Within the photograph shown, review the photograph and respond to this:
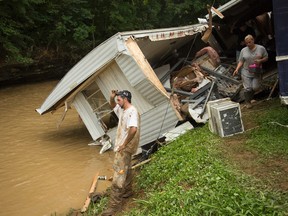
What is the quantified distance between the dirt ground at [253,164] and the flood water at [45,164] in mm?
2032

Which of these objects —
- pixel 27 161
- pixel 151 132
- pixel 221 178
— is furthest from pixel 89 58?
pixel 221 178

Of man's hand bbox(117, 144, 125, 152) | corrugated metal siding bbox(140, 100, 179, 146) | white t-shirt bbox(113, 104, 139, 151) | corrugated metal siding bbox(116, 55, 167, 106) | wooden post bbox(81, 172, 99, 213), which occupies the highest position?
corrugated metal siding bbox(116, 55, 167, 106)

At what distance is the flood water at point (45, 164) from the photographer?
283 inches

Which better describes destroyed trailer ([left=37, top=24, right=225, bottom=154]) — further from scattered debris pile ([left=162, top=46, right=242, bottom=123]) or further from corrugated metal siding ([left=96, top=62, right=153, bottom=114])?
scattered debris pile ([left=162, top=46, right=242, bottom=123])

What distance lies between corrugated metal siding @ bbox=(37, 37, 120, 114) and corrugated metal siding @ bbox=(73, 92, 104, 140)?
47 centimetres

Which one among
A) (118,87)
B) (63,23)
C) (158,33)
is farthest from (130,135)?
(63,23)

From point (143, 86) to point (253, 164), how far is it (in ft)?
12.8

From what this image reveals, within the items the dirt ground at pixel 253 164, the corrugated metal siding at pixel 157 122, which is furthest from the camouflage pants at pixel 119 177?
the corrugated metal siding at pixel 157 122

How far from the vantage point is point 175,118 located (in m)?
8.52

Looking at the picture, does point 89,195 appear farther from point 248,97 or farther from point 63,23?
point 63,23

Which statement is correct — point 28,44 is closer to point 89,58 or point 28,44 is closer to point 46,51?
point 46,51

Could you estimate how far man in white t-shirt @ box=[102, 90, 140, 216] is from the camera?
5.74 metres

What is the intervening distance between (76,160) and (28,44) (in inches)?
455

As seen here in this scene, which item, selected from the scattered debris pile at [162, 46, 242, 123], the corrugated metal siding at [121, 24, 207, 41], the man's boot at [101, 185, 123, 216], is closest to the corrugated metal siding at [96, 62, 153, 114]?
the scattered debris pile at [162, 46, 242, 123]
